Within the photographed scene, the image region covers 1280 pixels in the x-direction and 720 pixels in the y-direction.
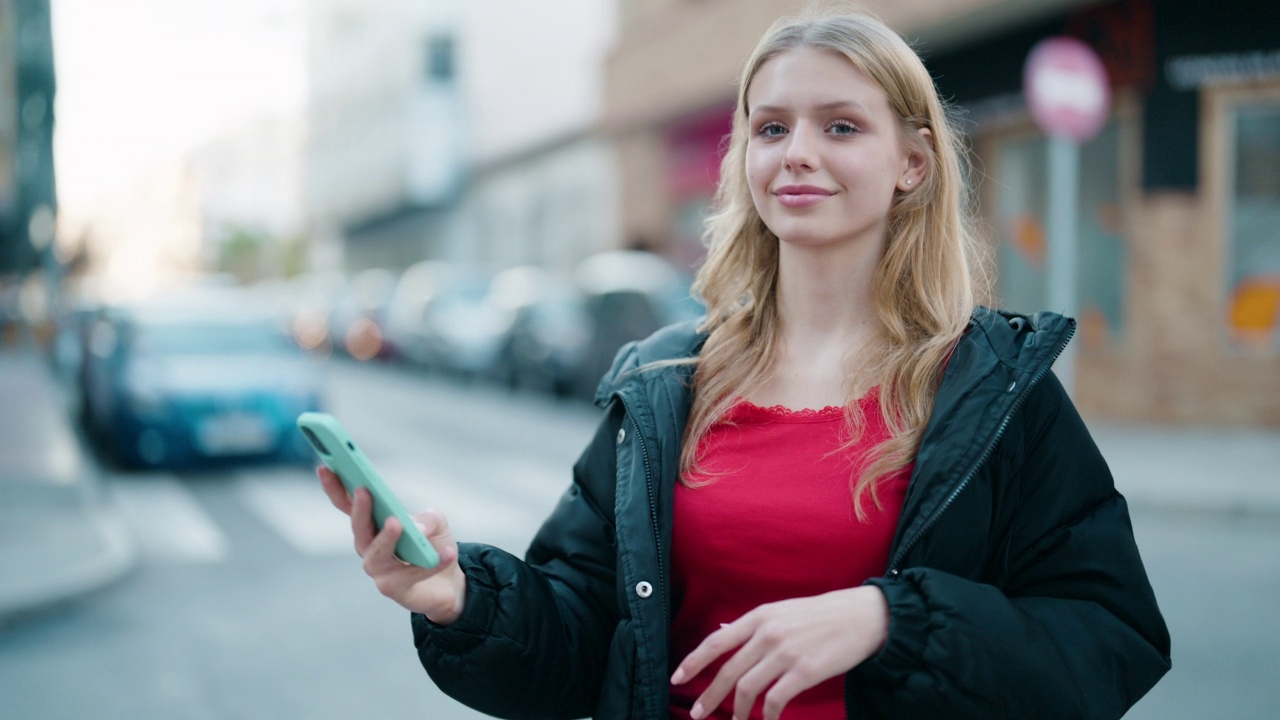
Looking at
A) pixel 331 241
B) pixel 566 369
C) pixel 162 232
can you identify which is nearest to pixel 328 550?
pixel 566 369

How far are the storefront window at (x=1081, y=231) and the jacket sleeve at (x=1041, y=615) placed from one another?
10748 mm

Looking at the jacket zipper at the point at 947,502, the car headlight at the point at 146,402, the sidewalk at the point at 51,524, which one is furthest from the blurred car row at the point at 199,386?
the jacket zipper at the point at 947,502

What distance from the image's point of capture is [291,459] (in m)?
11.6

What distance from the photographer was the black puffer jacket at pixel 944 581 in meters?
1.62

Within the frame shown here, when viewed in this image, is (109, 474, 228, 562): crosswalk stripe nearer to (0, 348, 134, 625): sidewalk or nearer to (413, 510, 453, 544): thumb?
(0, 348, 134, 625): sidewalk

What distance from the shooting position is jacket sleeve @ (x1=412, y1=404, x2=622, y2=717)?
1874 millimetres

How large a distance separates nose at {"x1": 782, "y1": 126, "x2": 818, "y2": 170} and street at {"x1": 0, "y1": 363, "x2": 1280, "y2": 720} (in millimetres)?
3374

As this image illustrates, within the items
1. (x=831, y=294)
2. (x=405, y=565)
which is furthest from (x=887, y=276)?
(x=405, y=565)

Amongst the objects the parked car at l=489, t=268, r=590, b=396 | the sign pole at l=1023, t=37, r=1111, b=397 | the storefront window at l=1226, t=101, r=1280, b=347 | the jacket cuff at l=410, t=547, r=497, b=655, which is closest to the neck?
the jacket cuff at l=410, t=547, r=497, b=655

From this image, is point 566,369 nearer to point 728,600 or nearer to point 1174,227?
point 1174,227

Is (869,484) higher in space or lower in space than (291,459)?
higher

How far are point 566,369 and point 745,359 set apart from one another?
14585 millimetres

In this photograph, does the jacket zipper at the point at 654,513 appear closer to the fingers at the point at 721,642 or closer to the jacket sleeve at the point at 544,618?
the jacket sleeve at the point at 544,618

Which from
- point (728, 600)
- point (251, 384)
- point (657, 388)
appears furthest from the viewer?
point (251, 384)
